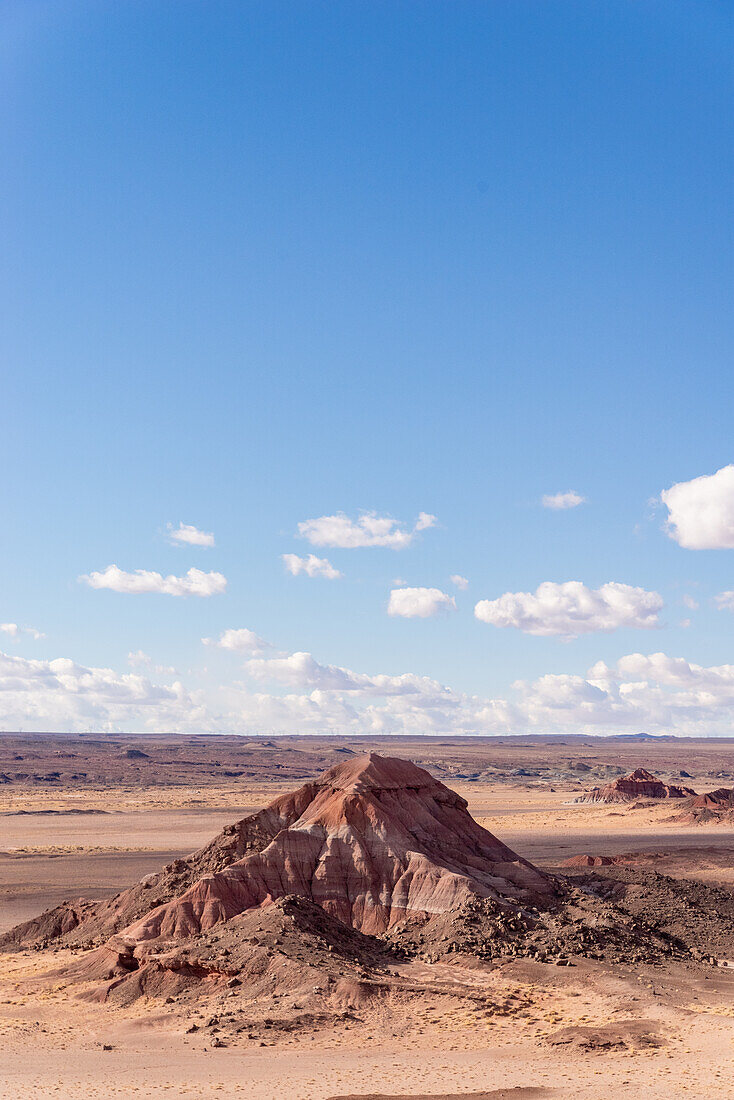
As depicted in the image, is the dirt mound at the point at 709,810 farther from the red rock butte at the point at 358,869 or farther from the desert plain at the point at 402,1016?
the red rock butte at the point at 358,869

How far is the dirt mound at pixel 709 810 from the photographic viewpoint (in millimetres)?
109312

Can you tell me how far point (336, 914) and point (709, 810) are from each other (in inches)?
3214

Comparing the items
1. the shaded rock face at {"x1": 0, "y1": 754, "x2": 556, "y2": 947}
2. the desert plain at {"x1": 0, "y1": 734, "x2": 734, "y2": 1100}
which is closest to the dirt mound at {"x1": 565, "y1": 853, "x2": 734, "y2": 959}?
the desert plain at {"x1": 0, "y1": 734, "x2": 734, "y2": 1100}

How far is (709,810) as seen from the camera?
11175 cm

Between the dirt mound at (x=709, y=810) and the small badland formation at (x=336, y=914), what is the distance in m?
64.9

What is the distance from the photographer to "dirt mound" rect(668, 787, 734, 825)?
10931cm

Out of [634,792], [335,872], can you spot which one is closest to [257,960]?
[335,872]

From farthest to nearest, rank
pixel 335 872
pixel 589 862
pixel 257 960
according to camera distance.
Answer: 1. pixel 589 862
2. pixel 335 872
3. pixel 257 960

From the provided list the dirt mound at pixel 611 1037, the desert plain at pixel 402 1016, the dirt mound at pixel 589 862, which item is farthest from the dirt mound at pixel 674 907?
the dirt mound at pixel 589 862

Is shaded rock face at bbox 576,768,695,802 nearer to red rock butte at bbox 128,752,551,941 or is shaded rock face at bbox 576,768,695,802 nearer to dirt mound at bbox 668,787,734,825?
dirt mound at bbox 668,787,734,825

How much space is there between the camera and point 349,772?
46.2m

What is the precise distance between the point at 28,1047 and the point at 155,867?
4284 centimetres

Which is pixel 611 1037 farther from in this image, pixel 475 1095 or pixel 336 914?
pixel 336 914

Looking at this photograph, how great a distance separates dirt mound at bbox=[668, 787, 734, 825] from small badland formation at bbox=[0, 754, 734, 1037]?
64.9m
